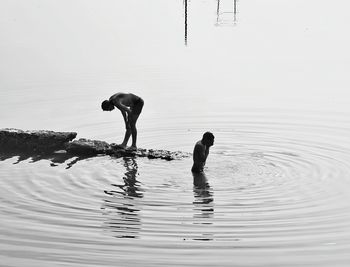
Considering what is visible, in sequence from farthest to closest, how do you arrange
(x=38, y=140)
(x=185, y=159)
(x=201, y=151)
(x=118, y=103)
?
(x=38, y=140) → (x=185, y=159) → (x=118, y=103) → (x=201, y=151)

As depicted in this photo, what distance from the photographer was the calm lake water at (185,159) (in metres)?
10.6

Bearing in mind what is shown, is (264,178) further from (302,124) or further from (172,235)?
(302,124)

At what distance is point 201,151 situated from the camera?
13711mm

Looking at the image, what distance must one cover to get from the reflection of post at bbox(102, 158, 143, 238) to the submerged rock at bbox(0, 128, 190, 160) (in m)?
1.01

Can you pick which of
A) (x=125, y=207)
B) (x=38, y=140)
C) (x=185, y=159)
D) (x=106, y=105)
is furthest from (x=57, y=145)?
(x=125, y=207)

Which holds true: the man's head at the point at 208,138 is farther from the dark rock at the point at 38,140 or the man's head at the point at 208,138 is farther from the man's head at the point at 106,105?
the dark rock at the point at 38,140

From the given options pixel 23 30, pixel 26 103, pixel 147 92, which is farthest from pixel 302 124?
pixel 23 30

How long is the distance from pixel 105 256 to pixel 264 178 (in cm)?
484

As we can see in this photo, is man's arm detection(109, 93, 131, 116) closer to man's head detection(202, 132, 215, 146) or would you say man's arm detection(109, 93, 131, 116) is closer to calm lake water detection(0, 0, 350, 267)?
calm lake water detection(0, 0, 350, 267)

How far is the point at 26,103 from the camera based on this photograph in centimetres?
2389

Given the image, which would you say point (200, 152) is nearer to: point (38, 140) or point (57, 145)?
point (57, 145)

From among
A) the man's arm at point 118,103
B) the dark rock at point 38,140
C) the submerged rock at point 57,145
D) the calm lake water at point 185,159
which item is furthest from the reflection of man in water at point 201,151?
the dark rock at point 38,140

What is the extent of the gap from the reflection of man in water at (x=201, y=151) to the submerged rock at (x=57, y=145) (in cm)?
154

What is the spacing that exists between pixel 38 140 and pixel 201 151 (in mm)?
4779
